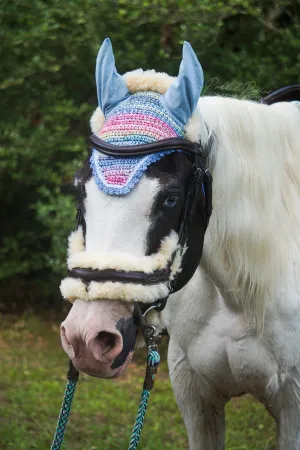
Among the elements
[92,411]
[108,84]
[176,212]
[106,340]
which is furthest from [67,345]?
[92,411]

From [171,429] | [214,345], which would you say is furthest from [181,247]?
[171,429]

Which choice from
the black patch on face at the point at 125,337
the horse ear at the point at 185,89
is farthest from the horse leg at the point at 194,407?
the horse ear at the point at 185,89

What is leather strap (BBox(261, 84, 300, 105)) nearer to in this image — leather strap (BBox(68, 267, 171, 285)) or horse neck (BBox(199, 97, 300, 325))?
horse neck (BBox(199, 97, 300, 325))

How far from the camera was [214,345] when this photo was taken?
2805mm

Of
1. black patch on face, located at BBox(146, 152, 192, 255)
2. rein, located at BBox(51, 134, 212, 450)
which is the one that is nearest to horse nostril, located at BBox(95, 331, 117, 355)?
rein, located at BBox(51, 134, 212, 450)

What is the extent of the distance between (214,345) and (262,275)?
1.09ft

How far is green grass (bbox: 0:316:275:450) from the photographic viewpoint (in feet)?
15.3

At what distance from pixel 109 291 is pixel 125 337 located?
137 millimetres

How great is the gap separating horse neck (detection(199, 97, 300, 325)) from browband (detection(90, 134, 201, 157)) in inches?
7.2

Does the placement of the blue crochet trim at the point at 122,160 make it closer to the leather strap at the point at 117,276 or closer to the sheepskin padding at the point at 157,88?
the sheepskin padding at the point at 157,88

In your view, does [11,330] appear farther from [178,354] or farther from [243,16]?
[178,354]

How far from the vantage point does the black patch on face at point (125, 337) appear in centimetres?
217

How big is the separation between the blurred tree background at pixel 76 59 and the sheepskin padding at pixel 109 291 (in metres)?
3.81

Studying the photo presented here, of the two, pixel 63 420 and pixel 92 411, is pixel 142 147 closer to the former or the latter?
pixel 63 420
